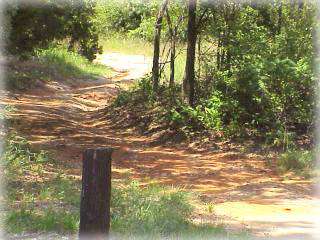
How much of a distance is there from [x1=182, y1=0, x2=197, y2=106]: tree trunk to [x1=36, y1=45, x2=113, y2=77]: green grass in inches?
419

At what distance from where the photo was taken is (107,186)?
2867 millimetres

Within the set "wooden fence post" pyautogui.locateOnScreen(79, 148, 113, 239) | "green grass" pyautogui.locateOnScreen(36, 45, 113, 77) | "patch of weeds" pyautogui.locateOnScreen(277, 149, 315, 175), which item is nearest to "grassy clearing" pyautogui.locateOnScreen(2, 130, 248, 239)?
"wooden fence post" pyautogui.locateOnScreen(79, 148, 113, 239)

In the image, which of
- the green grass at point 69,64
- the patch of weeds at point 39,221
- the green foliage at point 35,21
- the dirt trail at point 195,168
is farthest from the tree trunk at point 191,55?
the green grass at point 69,64

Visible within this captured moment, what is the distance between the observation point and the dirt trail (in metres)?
6.29

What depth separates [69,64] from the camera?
2462cm

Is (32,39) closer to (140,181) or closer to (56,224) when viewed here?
(140,181)

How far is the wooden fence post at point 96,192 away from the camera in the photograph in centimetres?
284

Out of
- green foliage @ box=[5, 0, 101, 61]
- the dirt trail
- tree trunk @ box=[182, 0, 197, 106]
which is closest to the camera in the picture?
the dirt trail

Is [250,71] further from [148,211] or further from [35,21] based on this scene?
[148,211]

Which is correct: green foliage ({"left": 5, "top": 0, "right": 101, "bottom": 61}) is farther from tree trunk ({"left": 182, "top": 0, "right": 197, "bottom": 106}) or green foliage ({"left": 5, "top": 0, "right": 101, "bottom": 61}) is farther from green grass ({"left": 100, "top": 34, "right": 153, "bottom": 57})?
green grass ({"left": 100, "top": 34, "right": 153, "bottom": 57})

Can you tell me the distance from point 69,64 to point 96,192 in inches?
878

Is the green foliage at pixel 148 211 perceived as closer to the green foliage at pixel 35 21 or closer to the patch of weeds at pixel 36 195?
the patch of weeds at pixel 36 195

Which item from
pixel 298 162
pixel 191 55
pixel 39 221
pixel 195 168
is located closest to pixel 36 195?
pixel 39 221

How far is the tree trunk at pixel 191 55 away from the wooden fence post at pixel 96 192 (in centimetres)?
980
